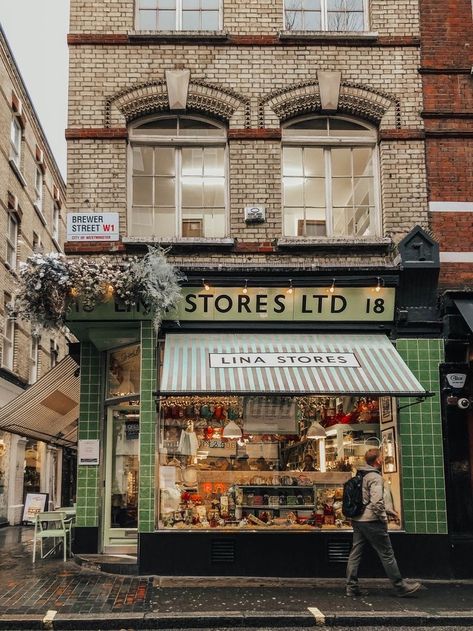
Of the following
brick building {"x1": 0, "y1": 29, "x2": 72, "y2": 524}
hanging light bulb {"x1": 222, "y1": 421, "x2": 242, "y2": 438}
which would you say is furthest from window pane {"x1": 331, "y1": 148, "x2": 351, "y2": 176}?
brick building {"x1": 0, "y1": 29, "x2": 72, "y2": 524}

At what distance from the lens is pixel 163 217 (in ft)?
39.3

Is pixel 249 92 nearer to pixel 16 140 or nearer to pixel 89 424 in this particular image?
pixel 89 424

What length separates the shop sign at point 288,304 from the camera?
11133 millimetres

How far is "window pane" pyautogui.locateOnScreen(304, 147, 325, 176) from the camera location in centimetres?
1218

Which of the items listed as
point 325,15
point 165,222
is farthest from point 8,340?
point 325,15

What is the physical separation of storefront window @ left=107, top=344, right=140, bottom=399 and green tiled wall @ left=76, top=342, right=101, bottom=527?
217 mm

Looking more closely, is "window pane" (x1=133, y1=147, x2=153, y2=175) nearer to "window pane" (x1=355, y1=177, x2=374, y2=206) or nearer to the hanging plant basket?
the hanging plant basket

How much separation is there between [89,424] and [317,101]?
6.41 m

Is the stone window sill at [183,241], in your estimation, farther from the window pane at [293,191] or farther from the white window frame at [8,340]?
the white window frame at [8,340]

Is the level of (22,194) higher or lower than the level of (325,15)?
higher

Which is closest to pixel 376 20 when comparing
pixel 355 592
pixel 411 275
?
pixel 411 275

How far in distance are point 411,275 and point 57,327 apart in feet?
17.7

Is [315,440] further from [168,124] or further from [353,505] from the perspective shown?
[168,124]

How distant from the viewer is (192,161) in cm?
1212
